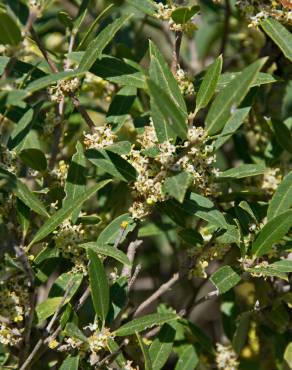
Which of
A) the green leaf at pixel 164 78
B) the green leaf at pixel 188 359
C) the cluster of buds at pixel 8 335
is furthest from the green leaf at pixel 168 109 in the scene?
the green leaf at pixel 188 359

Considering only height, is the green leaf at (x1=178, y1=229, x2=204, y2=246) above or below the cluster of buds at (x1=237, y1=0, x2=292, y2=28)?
below

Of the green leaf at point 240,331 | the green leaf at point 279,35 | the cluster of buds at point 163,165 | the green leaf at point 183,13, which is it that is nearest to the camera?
the cluster of buds at point 163,165

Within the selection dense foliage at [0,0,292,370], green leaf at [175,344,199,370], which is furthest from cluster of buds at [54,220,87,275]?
green leaf at [175,344,199,370]

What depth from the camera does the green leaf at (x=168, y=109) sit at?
1305 millimetres

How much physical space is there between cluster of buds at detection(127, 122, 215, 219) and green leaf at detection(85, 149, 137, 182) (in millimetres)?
16

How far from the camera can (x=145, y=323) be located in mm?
1590

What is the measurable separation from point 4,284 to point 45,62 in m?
0.64

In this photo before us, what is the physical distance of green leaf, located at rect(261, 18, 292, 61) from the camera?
1.74 meters

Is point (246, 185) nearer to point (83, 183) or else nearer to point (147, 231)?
point (147, 231)

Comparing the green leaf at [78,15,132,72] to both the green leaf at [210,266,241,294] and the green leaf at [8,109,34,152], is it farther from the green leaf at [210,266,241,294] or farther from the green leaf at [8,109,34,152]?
the green leaf at [210,266,241,294]

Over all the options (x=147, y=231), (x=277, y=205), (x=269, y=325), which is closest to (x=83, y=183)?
(x=277, y=205)

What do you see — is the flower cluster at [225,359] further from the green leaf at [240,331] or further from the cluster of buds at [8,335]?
the cluster of buds at [8,335]

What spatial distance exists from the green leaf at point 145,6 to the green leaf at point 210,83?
269mm

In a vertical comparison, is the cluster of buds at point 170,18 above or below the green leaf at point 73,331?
above
